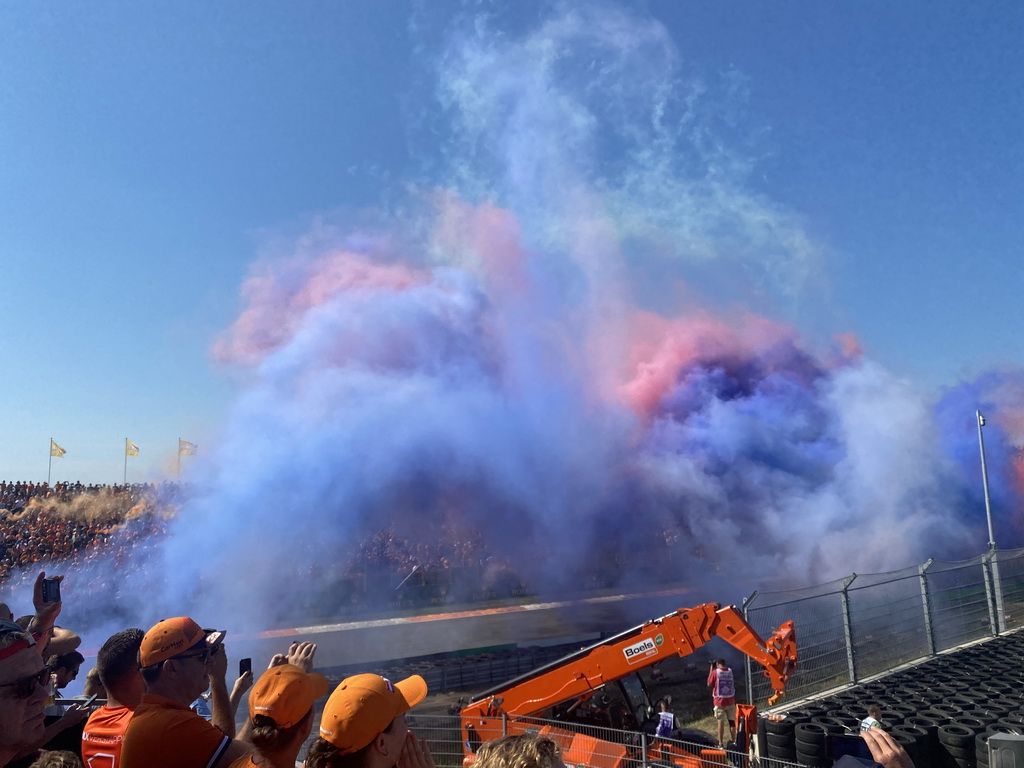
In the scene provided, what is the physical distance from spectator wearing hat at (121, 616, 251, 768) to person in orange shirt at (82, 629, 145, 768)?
15 cm

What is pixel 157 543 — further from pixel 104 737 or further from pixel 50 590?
pixel 104 737

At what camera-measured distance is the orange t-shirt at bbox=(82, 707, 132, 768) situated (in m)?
2.99

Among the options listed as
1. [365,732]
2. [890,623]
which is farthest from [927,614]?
[365,732]

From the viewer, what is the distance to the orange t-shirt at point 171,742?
2.64m

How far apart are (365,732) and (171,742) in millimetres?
896

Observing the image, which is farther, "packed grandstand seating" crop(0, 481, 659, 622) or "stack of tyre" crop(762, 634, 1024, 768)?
"packed grandstand seating" crop(0, 481, 659, 622)

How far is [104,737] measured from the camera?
10.00 ft

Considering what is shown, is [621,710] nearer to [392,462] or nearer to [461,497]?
[392,462]

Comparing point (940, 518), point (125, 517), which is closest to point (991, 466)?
point (940, 518)

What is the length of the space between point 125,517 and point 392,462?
12.7 meters

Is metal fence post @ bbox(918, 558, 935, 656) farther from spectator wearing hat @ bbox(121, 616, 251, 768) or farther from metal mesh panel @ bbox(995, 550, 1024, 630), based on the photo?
spectator wearing hat @ bbox(121, 616, 251, 768)

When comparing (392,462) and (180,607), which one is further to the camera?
(392,462)

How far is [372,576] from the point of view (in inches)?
1031

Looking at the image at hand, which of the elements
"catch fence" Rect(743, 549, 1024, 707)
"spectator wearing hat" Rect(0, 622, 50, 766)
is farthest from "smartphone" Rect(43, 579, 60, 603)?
"catch fence" Rect(743, 549, 1024, 707)
